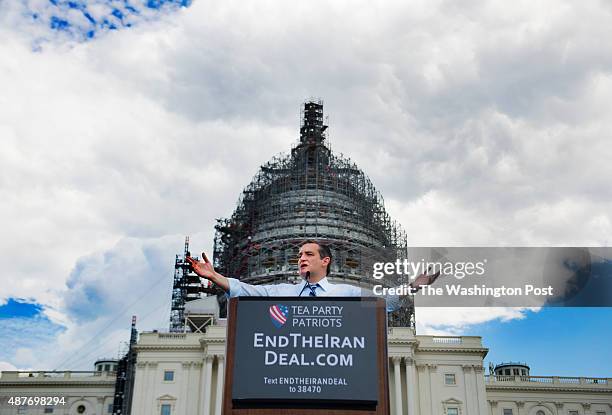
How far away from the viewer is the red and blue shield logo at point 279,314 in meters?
27.6

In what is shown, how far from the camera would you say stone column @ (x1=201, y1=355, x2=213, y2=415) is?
61978mm

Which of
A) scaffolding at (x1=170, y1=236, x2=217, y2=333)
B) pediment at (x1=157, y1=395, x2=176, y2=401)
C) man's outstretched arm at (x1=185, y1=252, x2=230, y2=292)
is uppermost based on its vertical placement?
scaffolding at (x1=170, y1=236, x2=217, y2=333)

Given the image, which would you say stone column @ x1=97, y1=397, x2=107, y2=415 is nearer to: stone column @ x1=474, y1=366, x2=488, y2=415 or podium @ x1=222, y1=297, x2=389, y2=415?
stone column @ x1=474, y1=366, x2=488, y2=415

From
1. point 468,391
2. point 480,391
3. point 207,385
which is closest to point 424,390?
point 468,391

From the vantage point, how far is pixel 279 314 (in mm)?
27703

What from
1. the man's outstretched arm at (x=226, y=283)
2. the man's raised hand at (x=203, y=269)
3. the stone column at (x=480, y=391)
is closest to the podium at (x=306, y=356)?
the man's outstretched arm at (x=226, y=283)

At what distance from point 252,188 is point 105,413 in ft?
109

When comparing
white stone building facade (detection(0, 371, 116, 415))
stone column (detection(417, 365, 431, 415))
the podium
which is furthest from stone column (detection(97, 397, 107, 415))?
the podium

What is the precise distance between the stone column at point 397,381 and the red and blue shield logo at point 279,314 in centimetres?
3780

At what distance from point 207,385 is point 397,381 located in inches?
627

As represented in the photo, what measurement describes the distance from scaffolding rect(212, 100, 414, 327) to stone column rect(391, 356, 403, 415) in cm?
1366

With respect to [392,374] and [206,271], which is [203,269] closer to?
[206,271]

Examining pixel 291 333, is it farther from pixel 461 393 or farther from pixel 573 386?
pixel 573 386

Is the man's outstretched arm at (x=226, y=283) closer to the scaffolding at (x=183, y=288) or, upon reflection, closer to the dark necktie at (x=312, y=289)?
the dark necktie at (x=312, y=289)
